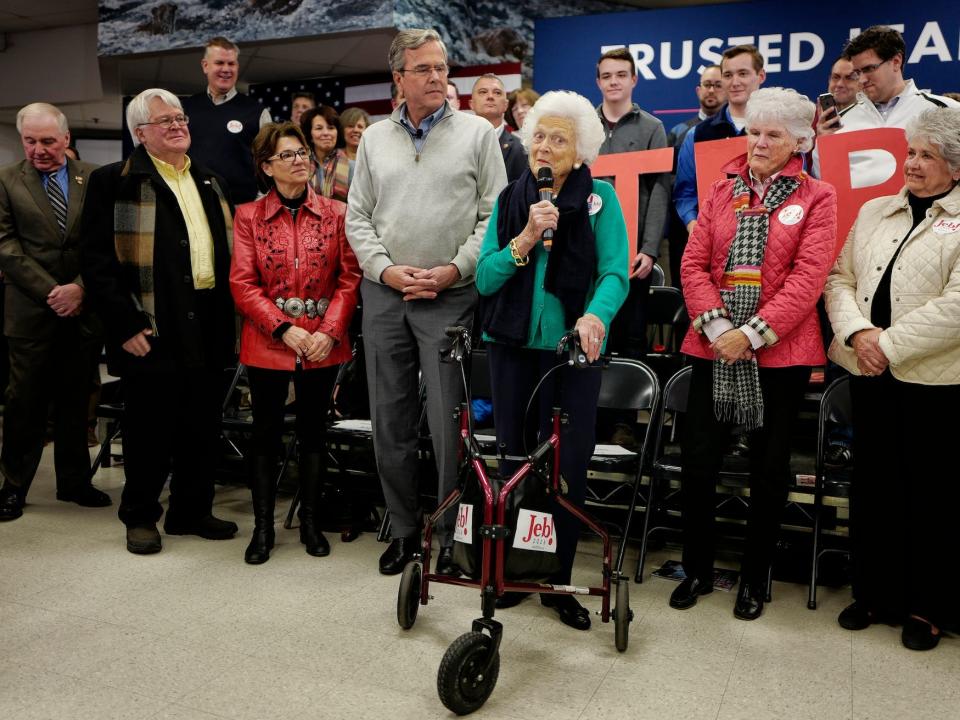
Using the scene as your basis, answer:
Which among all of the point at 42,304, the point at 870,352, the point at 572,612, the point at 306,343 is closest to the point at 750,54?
the point at 870,352

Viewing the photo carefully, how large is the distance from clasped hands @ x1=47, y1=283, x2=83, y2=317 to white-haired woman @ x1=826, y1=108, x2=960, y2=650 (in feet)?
10.3

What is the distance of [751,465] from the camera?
2900 millimetres

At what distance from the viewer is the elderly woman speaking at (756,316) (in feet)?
8.93

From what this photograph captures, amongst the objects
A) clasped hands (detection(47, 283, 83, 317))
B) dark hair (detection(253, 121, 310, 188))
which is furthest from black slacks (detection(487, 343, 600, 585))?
clasped hands (detection(47, 283, 83, 317))

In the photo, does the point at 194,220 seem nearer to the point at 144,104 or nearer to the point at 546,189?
the point at 144,104

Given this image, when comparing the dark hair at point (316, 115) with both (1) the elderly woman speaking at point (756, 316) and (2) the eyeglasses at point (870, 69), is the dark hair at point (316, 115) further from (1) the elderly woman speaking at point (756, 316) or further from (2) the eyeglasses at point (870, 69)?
(2) the eyeglasses at point (870, 69)

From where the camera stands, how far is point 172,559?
11.0ft

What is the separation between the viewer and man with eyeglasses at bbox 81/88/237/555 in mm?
3381

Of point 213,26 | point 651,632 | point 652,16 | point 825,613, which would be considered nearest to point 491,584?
point 651,632

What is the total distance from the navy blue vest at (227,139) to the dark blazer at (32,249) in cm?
80

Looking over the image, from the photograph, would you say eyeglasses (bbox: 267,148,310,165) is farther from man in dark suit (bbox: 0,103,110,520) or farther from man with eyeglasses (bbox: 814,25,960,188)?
man with eyeglasses (bbox: 814,25,960,188)

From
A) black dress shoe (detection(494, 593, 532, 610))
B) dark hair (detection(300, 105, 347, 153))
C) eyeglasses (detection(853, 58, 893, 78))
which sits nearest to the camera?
black dress shoe (detection(494, 593, 532, 610))

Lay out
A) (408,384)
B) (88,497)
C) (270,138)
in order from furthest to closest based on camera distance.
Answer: (88,497)
(270,138)
(408,384)

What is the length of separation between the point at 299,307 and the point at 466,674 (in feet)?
5.63
